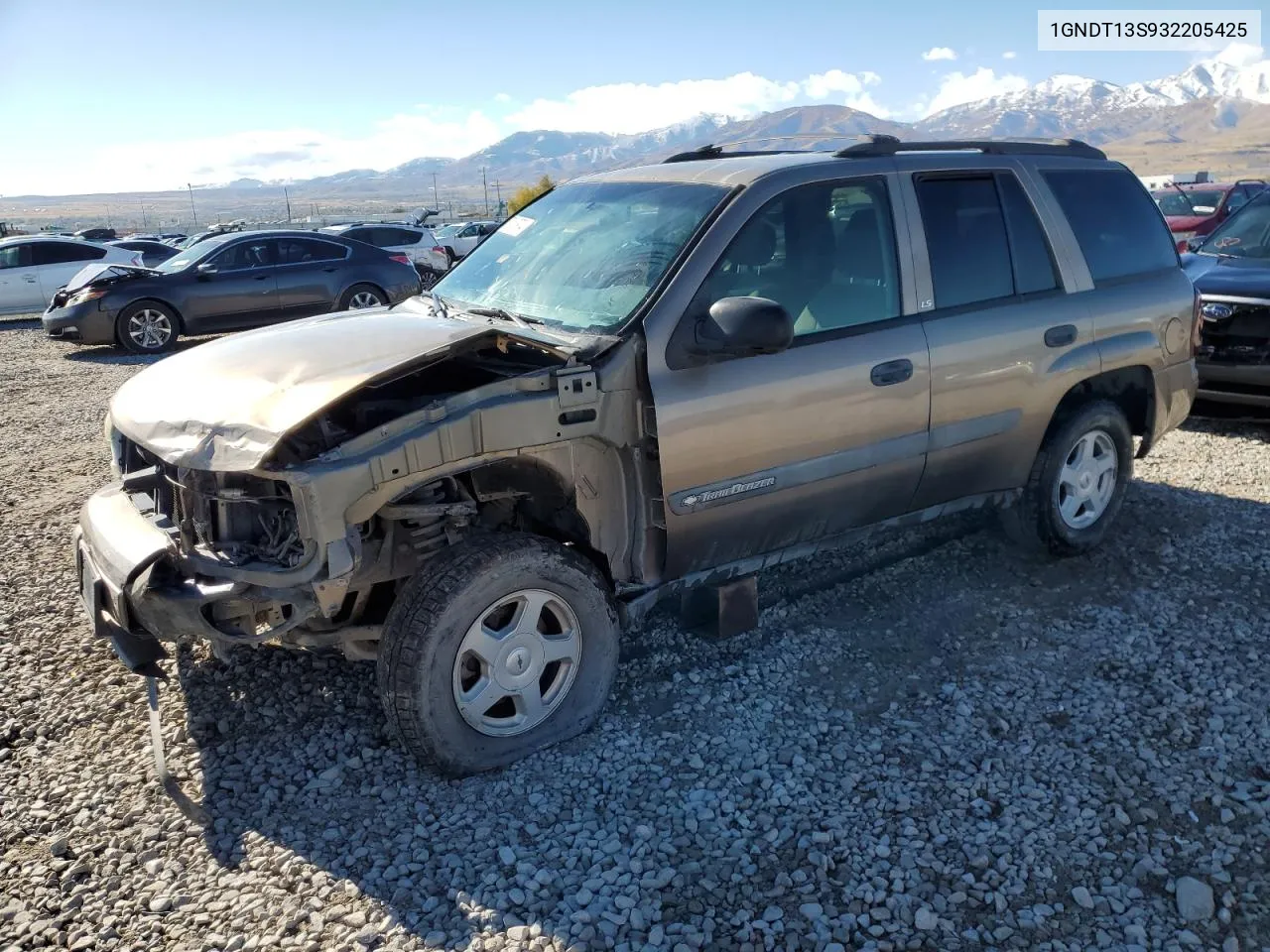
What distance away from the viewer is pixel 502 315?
3863 millimetres

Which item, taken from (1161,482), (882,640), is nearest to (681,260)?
(882,640)

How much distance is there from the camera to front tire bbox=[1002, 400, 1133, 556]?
4.78 meters

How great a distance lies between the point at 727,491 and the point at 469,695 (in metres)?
1.17

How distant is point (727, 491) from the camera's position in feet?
11.8

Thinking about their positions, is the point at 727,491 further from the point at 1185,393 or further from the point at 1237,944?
the point at 1185,393

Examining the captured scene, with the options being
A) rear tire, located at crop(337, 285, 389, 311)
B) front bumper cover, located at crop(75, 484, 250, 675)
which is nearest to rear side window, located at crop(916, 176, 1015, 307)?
front bumper cover, located at crop(75, 484, 250, 675)

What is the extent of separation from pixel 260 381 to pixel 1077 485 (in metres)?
3.89

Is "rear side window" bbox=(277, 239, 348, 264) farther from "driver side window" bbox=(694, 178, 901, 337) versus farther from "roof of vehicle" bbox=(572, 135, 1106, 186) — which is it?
"driver side window" bbox=(694, 178, 901, 337)

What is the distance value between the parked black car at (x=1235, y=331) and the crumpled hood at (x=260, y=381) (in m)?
5.93

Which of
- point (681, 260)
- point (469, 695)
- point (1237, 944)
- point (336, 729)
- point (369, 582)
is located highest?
point (681, 260)

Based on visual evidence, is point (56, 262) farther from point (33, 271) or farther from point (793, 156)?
point (793, 156)

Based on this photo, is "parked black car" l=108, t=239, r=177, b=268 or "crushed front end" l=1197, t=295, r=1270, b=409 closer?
"crushed front end" l=1197, t=295, r=1270, b=409

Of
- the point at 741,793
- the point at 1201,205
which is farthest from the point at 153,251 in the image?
the point at 741,793

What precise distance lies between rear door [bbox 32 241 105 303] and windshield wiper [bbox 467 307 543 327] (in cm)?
1656
